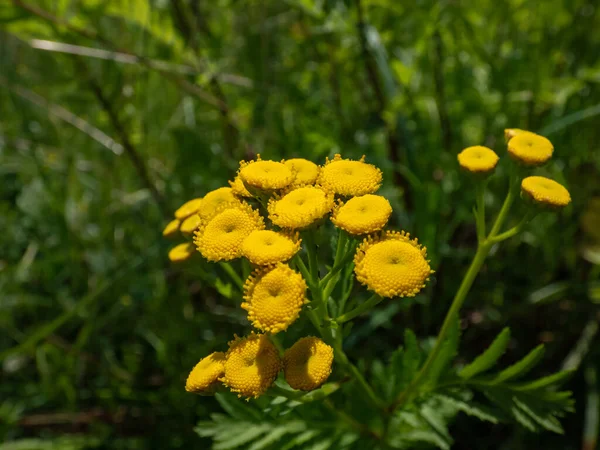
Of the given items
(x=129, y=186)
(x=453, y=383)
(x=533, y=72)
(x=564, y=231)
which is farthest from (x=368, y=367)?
(x=129, y=186)

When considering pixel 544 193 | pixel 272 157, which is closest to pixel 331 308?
pixel 544 193

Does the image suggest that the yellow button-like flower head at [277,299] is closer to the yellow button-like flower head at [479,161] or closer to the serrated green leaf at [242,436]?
the serrated green leaf at [242,436]

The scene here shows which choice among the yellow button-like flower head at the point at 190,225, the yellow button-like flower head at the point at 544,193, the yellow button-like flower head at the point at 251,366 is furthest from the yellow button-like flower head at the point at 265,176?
the yellow button-like flower head at the point at 544,193

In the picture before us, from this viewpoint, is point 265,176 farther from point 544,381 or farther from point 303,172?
point 544,381

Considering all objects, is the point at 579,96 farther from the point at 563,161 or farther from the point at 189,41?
the point at 189,41

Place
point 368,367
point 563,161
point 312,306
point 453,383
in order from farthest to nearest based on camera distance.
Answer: point 563,161 → point 368,367 → point 453,383 → point 312,306

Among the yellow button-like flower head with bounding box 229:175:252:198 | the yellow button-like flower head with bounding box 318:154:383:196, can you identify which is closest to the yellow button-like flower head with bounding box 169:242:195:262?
the yellow button-like flower head with bounding box 229:175:252:198
